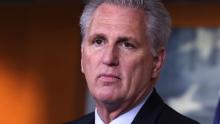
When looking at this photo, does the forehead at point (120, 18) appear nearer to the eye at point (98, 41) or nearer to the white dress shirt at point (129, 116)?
the eye at point (98, 41)

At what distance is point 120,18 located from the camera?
8.87 ft

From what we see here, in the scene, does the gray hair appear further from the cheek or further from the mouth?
the mouth

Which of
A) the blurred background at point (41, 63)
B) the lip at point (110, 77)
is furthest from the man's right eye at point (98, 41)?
the blurred background at point (41, 63)

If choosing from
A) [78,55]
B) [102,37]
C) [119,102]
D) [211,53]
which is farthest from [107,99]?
[78,55]

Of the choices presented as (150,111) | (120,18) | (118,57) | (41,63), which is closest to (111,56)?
(118,57)

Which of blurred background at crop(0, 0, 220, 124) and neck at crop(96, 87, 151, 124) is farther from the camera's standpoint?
blurred background at crop(0, 0, 220, 124)

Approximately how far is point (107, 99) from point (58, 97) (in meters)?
3.64

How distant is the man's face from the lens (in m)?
2.65

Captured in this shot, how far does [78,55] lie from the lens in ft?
20.3

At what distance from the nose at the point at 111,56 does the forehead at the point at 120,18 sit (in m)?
0.09

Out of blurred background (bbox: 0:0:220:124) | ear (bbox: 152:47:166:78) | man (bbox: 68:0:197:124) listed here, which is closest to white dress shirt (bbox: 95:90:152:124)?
man (bbox: 68:0:197:124)

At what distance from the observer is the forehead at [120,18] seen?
2686 mm

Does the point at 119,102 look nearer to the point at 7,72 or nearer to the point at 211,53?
the point at 211,53

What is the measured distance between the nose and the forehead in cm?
9
